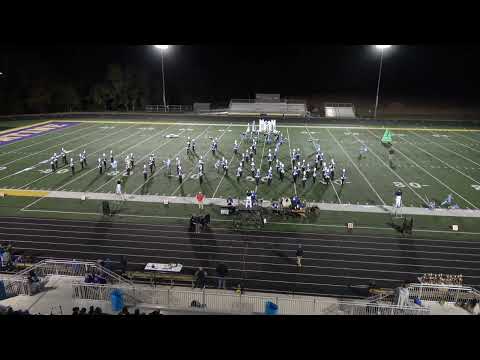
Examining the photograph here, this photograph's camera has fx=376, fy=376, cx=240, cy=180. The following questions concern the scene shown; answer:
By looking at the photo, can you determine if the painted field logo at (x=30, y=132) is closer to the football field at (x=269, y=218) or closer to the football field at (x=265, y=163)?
the football field at (x=265, y=163)

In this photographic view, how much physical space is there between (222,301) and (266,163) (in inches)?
509

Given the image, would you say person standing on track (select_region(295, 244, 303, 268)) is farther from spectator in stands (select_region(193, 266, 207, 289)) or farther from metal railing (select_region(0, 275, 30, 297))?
metal railing (select_region(0, 275, 30, 297))

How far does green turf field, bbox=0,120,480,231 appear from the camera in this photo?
16.2m

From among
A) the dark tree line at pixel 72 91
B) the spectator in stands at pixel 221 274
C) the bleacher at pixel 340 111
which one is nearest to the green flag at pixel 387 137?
the bleacher at pixel 340 111

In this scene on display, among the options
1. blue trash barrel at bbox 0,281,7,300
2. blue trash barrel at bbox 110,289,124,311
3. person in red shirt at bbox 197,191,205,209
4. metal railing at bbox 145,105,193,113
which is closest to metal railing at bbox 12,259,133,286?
blue trash barrel at bbox 0,281,7,300

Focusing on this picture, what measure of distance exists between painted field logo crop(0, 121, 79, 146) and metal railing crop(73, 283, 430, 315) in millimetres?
21123

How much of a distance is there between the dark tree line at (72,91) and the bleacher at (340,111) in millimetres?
20663

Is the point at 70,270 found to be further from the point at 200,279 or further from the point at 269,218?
the point at 269,218

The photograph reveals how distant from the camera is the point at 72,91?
4062cm

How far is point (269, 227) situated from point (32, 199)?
9631mm
